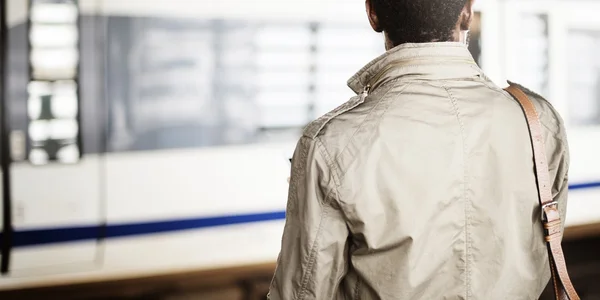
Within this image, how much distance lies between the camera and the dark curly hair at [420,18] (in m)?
1.33

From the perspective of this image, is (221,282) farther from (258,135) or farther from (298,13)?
(298,13)

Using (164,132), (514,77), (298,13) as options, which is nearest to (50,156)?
(164,132)

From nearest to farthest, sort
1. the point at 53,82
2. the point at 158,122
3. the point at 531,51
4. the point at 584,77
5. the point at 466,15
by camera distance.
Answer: the point at 466,15 < the point at 53,82 < the point at 158,122 < the point at 531,51 < the point at 584,77

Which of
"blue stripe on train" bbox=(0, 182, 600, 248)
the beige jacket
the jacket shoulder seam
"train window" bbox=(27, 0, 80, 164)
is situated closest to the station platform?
"blue stripe on train" bbox=(0, 182, 600, 248)

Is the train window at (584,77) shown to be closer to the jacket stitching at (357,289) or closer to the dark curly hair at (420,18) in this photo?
the dark curly hair at (420,18)

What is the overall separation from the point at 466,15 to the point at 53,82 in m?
2.20

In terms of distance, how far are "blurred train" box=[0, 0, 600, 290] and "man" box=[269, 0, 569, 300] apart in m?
1.93

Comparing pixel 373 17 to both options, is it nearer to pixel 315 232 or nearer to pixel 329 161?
pixel 329 161

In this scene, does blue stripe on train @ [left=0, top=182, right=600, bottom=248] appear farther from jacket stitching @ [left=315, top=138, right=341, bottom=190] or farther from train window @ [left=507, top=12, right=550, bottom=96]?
jacket stitching @ [left=315, top=138, right=341, bottom=190]

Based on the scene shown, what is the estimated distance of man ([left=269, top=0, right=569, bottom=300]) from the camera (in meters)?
1.27

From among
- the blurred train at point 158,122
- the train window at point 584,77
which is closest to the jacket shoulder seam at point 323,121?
the blurred train at point 158,122

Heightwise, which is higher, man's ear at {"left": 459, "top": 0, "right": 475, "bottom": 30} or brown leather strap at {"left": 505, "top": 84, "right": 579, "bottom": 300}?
man's ear at {"left": 459, "top": 0, "right": 475, "bottom": 30}

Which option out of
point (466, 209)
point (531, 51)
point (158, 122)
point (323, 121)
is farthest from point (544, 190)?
point (531, 51)

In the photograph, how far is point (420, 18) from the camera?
1.34 metres
